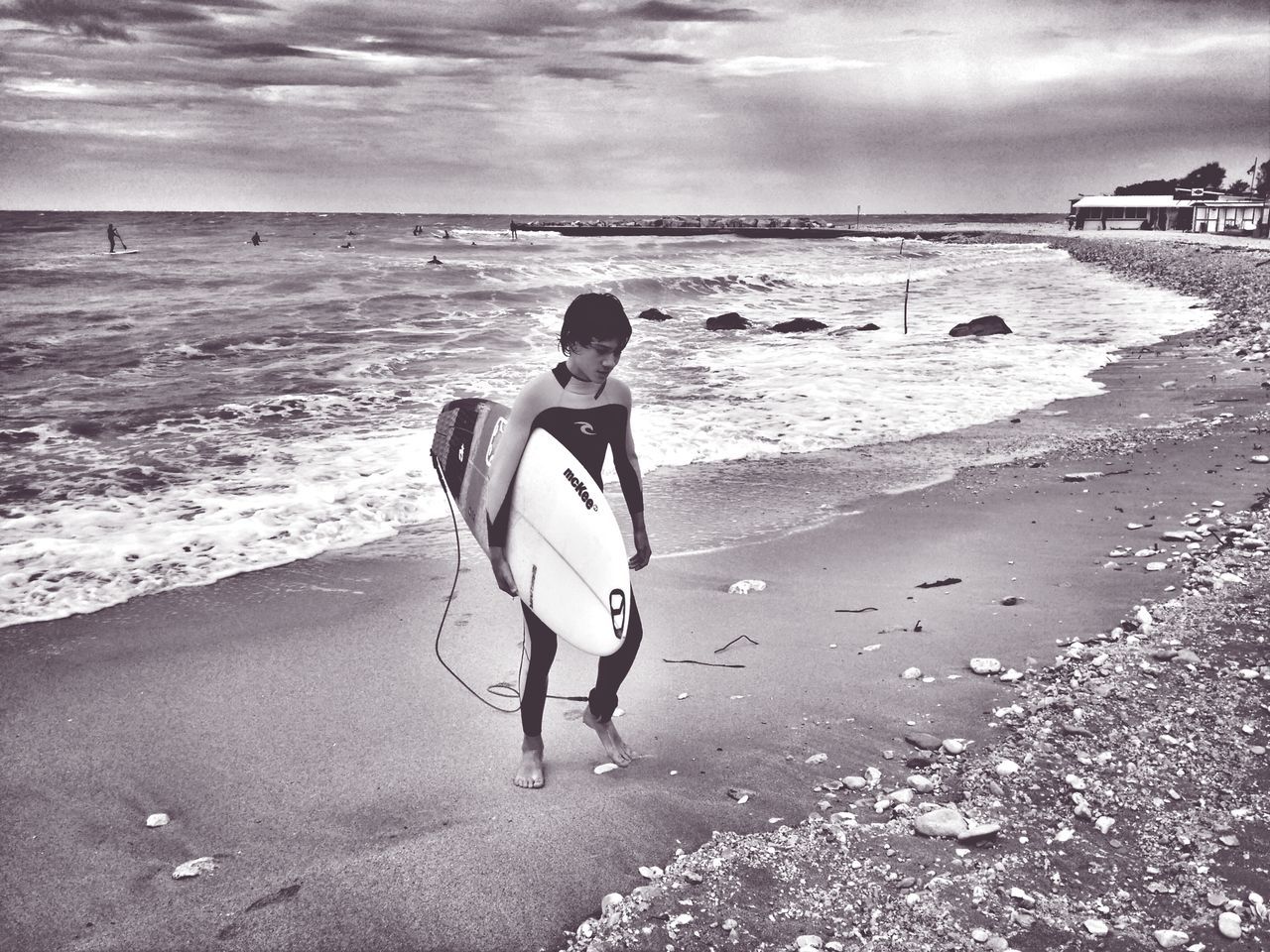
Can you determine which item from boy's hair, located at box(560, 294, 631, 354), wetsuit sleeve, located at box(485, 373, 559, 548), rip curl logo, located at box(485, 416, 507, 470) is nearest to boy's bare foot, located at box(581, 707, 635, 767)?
wetsuit sleeve, located at box(485, 373, 559, 548)

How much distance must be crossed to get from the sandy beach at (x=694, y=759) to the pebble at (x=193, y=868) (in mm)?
22

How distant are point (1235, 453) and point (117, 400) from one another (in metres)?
13.6

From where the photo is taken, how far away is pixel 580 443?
3320 mm

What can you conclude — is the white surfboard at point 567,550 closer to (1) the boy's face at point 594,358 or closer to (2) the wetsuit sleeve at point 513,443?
(2) the wetsuit sleeve at point 513,443

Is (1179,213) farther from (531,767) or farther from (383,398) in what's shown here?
(531,767)

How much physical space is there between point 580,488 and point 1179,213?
326ft

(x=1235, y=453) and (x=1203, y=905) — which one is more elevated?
(x=1235, y=453)

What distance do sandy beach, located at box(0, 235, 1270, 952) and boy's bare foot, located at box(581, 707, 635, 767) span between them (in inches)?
2.7

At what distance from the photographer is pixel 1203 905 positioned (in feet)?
8.10

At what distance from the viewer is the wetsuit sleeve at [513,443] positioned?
10.4 feet

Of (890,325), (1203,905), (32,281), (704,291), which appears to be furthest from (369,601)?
(32,281)

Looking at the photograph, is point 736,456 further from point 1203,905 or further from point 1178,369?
point 1178,369

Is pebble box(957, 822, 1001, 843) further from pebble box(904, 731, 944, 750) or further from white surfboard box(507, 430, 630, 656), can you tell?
white surfboard box(507, 430, 630, 656)

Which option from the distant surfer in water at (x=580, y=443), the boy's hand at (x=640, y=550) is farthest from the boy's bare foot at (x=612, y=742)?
the boy's hand at (x=640, y=550)
